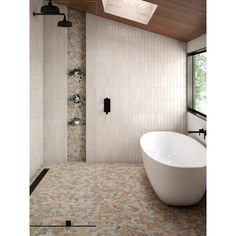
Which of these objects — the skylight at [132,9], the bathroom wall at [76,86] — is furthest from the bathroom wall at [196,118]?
the bathroom wall at [76,86]

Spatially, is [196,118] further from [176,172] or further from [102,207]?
[102,207]

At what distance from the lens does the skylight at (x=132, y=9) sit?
3874 millimetres

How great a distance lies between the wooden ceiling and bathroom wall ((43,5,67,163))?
1.14 feet

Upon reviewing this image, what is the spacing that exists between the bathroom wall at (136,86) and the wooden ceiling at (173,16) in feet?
0.33

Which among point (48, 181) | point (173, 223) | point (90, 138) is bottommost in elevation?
point (173, 223)

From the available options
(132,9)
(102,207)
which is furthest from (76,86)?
(132,9)

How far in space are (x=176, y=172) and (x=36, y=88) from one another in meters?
1.54

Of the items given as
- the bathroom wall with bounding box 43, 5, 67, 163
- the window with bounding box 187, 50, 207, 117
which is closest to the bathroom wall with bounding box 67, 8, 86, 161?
the bathroom wall with bounding box 43, 5, 67, 163

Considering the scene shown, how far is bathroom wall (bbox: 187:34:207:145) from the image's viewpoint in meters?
3.83

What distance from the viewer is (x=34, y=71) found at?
2.59m

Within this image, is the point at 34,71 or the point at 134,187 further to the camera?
the point at 134,187
